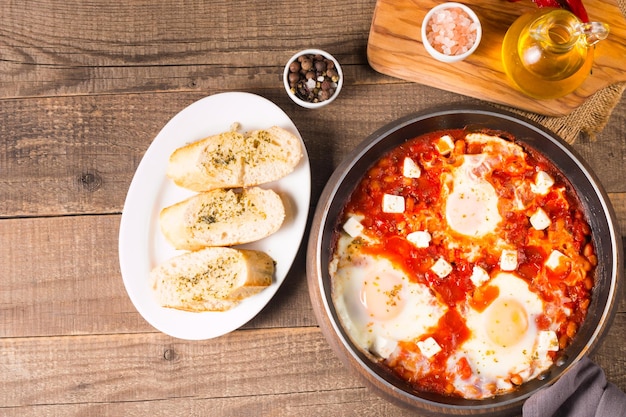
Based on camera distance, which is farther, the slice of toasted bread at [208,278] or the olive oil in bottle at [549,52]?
the slice of toasted bread at [208,278]

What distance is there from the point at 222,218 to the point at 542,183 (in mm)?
1424

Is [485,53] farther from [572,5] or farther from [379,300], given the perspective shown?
[379,300]

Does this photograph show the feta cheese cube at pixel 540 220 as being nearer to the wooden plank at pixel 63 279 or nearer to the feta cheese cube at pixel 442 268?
the feta cheese cube at pixel 442 268

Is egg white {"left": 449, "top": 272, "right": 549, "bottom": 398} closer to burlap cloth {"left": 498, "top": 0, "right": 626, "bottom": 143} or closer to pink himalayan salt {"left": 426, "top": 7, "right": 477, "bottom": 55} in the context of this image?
burlap cloth {"left": 498, "top": 0, "right": 626, "bottom": 143}

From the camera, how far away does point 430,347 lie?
8.75 feet

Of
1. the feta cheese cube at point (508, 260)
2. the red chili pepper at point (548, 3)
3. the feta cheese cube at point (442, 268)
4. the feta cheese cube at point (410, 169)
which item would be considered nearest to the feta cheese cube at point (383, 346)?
the feta cheese cube at point (442, 268)

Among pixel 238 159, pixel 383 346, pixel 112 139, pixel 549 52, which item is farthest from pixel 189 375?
pixel 549 52

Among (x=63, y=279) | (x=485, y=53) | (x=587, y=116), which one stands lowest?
(x=63, y=279)

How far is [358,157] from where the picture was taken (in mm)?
2596

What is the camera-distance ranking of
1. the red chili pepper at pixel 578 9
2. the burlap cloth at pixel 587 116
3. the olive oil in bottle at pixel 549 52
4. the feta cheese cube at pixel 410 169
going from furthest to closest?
the burlap cloth at pixel 587 116 → the feta cheese cube at pixel 410 169 → the red chili pepper at pixel 578 9 → the olive oil in bottle at pixel 549 52

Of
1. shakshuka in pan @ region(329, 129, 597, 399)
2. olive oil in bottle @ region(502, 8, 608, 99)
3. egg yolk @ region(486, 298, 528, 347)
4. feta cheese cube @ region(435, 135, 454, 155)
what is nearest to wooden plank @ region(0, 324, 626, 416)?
shakshuka in pan @ region(329, 129, 597, 399)

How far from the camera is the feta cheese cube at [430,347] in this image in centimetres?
266

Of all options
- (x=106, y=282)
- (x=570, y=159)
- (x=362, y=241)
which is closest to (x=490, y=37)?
(x=570, y=159)

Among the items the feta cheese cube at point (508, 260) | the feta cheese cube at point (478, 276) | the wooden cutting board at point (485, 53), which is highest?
the wooden cutting board at point (485, 53)
